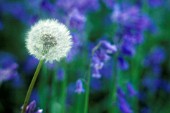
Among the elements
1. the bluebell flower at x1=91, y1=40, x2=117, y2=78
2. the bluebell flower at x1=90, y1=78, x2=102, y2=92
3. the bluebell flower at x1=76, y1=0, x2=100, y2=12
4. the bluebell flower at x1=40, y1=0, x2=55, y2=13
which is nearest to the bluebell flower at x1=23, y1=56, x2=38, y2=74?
the bluebell flower at x1=90, y1=78, x2=102, y2=92

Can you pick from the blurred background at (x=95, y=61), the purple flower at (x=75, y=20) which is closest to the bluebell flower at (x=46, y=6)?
the blurred background at (x=95, y=61)

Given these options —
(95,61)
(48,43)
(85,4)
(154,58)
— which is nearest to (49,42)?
(48,43)

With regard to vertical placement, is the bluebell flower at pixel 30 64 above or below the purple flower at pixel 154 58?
below

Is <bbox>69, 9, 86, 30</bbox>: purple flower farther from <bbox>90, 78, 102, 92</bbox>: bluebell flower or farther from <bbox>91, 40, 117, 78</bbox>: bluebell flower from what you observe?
<bbox>90, 78, 102, 92</bbox>: bluebell flower

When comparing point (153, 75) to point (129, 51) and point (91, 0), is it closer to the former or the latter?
point (91, 0)

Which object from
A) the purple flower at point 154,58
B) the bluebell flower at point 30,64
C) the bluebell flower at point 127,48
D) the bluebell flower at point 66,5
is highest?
the purple flower at point 154,58

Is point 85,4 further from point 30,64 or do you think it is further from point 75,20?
point 30,64

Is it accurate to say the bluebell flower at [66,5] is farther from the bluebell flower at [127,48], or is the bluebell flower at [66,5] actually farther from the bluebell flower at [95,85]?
the bluebell flower at [95,85]
